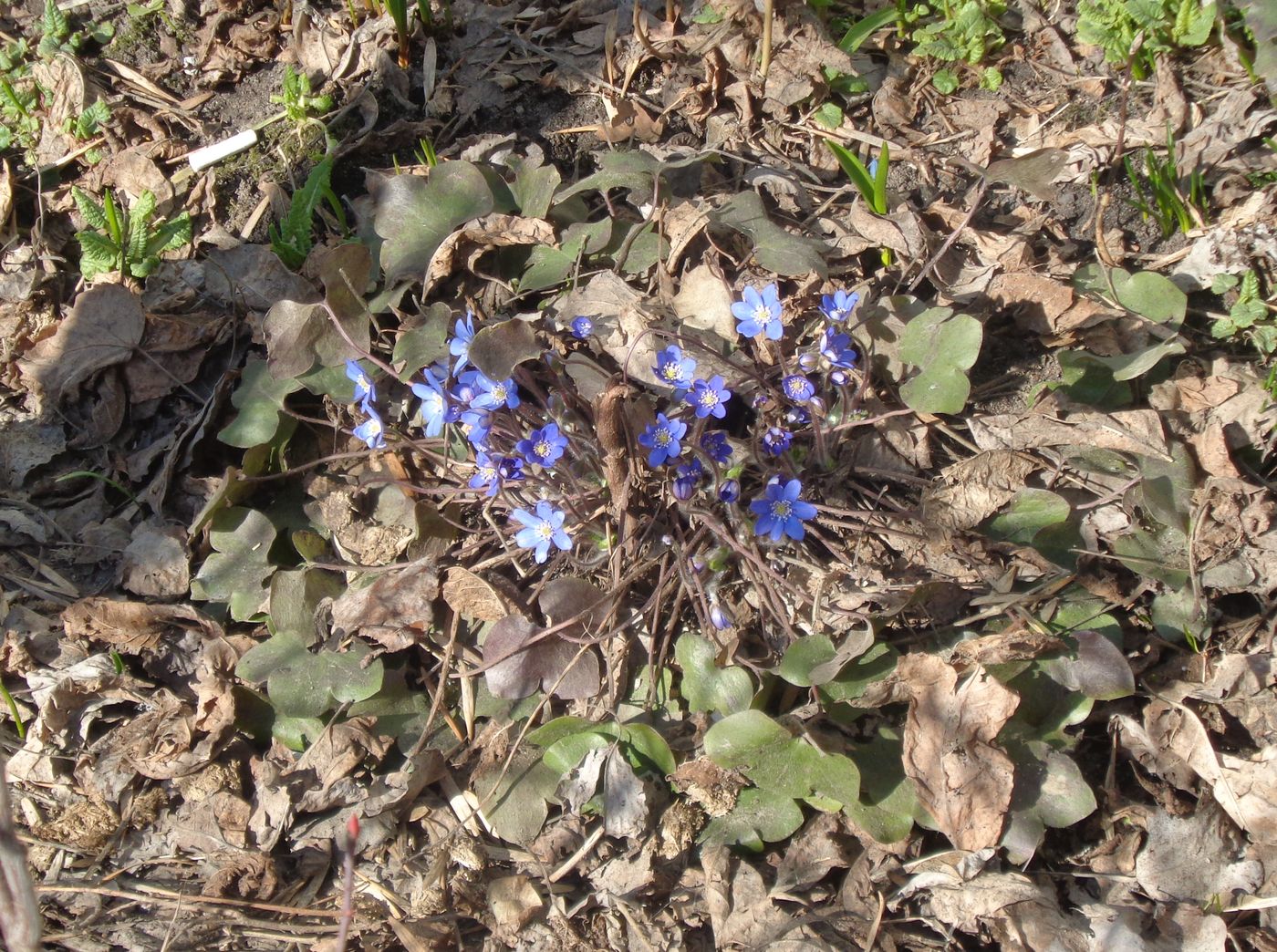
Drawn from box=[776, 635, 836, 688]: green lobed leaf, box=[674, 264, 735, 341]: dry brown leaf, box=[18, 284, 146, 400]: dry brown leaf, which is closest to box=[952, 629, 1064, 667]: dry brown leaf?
box=[776, 635, 836, 688]: green lobed leaf

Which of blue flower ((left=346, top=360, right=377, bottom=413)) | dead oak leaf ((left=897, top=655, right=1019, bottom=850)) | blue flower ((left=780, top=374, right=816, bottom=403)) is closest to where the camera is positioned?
dead oak leaf ((left=897, top=655, right=1019, bottom=850))

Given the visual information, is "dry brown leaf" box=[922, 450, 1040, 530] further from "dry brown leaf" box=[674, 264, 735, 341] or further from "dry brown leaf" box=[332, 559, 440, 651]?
"dry brown leaf" box=[332, 559, 440, 651]

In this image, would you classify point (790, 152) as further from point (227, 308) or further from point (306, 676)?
point (306, 676)

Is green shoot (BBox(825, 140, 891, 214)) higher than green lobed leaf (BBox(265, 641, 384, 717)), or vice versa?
green shoot (BBox(825, 140, 891, 214))

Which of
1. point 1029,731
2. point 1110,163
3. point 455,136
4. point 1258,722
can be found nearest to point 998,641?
point 1029,731

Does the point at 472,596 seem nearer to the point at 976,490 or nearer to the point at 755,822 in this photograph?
the point at 755,822

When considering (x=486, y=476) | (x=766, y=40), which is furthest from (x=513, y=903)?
(x=766, y=40)
